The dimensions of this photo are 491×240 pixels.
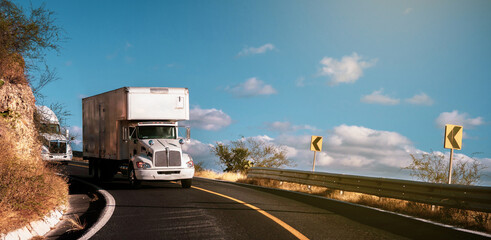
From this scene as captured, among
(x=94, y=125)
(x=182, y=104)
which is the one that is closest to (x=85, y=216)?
(x=182, y=104)

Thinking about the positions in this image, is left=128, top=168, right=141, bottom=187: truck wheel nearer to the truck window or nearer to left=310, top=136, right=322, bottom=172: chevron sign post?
the truck window

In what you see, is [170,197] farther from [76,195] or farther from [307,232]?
[307,232]

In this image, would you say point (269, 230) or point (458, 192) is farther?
point (458, 192)

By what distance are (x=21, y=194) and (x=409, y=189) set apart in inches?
377

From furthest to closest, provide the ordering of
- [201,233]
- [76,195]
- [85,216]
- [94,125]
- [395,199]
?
[94,125] → [76,195] → [395,199] → [85,216] → [201,233]

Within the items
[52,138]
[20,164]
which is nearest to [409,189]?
[20,164]

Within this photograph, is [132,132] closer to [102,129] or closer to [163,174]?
[163,174]

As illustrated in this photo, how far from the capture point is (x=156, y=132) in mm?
16688

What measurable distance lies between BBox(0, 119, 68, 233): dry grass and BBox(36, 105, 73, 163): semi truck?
21.6 feet

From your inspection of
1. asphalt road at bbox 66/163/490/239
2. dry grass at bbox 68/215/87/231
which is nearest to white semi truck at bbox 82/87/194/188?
asphalt road at bbox 66/163/490/239

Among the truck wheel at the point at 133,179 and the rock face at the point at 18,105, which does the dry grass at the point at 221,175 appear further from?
the rock face at the point at 18,105

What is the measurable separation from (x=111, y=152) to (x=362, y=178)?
10819mm

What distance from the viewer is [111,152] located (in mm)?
18109

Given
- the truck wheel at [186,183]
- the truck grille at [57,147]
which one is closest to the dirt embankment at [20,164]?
the truck wheel at [186,183]
